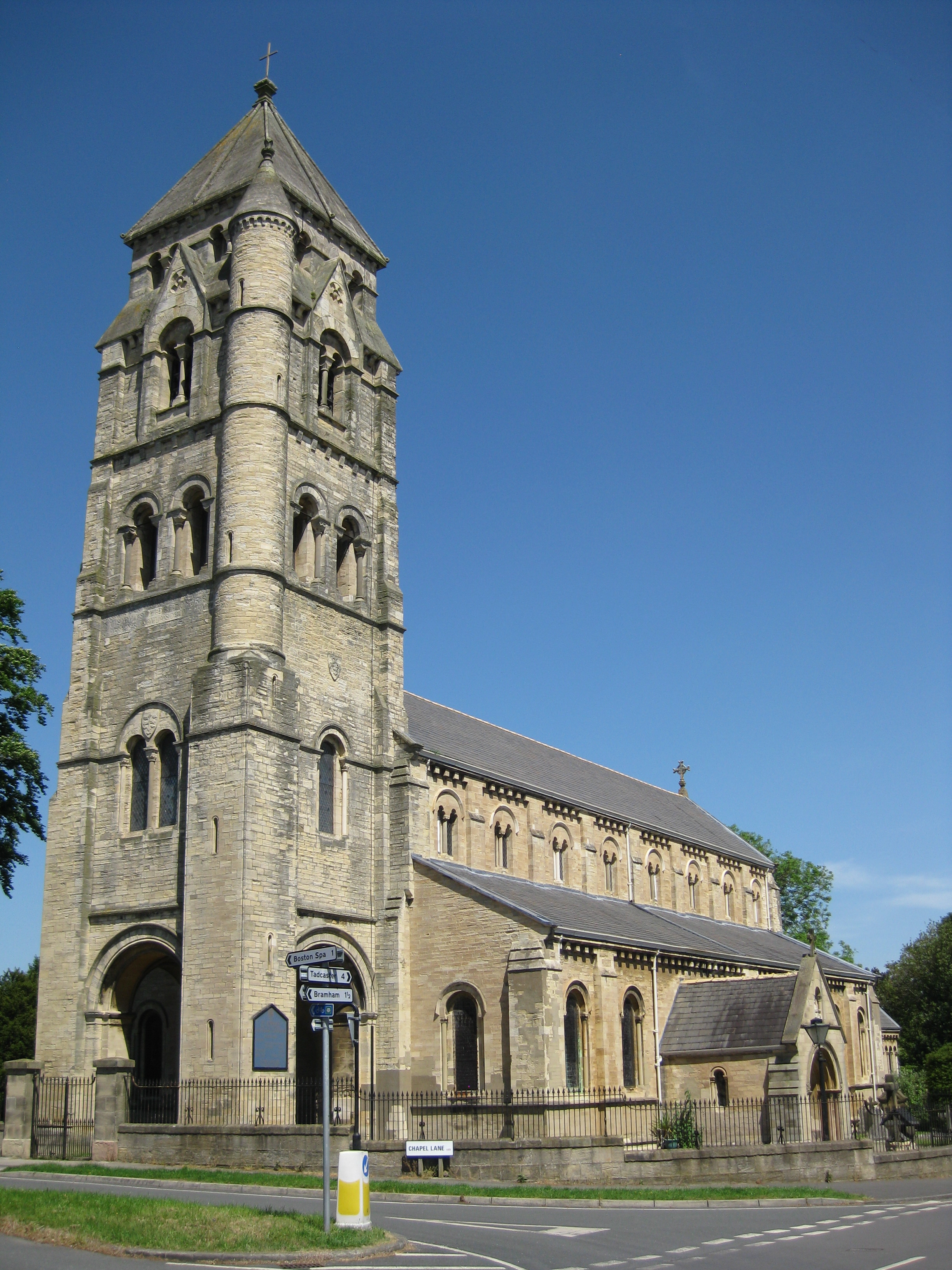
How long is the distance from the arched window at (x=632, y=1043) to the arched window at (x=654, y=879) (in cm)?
1278

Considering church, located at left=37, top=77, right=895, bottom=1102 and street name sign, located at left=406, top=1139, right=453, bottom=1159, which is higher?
church, located at left=37, top=77, right=895, bottom=1102

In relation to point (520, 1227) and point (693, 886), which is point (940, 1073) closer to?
point (693, 886)

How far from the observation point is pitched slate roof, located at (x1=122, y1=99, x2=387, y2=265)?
37.8 meters

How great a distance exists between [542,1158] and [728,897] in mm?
33351

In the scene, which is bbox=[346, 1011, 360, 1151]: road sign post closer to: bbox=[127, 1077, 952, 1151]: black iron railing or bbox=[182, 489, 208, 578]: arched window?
bbox=[127, 1077, 952, 1151]: black iron railing

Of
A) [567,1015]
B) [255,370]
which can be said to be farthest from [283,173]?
[567,1015]

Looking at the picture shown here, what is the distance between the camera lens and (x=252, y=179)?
1439 inches

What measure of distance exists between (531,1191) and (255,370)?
22135mm

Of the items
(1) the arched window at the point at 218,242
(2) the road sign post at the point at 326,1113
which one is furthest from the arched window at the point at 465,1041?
(1) the arched window at the point at 218,242

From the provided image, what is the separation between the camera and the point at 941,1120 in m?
34.3

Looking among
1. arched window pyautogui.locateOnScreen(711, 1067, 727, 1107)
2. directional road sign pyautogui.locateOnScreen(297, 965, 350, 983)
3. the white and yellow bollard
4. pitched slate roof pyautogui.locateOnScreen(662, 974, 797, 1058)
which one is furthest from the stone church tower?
the white and yellow bollard

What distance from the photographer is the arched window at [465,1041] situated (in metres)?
30.7

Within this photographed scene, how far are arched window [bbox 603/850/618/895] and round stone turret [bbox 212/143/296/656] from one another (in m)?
18.0

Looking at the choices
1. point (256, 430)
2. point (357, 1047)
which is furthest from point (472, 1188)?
point (256, 430)
